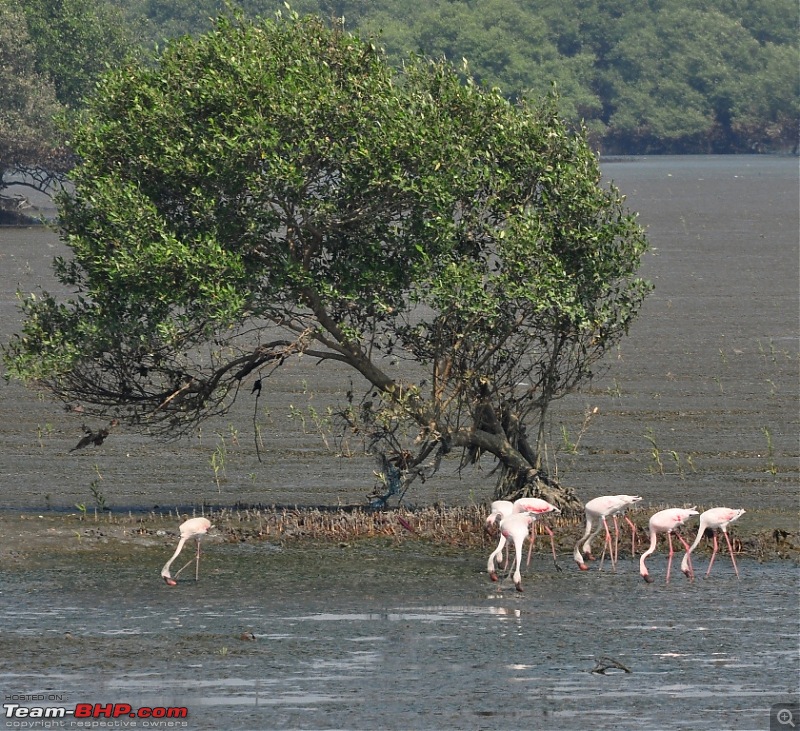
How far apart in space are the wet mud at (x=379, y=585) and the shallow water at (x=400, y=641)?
0.04 m

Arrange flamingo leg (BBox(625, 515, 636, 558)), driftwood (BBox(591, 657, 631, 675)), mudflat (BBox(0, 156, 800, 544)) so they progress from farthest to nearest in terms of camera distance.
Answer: mudflat (BBox(0, 156, 800, 544))
flamingo leg (BBox(625, 515, 636, 558))
driftwood (BBox(591, 657, 631, 675))

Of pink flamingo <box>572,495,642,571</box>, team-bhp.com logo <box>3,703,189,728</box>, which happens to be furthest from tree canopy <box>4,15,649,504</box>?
team-bhp.com logo <box>3,703,189,728</box>

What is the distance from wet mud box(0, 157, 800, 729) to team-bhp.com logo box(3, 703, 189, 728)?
15cm

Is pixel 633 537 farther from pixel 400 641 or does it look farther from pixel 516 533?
pixel 400 641

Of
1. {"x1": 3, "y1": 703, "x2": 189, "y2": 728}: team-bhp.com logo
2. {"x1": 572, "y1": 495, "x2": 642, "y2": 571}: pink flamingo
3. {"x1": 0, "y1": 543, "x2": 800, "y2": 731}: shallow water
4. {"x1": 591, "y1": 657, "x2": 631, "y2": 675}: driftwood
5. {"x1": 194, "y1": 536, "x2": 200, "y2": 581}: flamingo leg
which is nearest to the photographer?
{"x1": 3, "y1": 703, "x2": 189, "y2": 728}: team-bhp.com logo

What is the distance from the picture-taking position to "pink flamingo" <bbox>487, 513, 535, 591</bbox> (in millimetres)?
19156

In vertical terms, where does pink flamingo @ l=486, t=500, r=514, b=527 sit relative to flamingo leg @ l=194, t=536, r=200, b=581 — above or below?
above

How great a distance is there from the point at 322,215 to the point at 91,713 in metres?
8.71

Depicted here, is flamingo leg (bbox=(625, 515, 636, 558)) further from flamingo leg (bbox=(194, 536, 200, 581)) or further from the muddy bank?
flamingo leg (bbox=(194, 536, 200, 581))

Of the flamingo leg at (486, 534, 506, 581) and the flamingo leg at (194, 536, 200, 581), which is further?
the flamingo leg at (194, 536, 200, 581)

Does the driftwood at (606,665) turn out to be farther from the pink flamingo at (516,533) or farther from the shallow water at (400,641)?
the pink flamingo at (516,533)

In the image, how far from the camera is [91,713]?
1453 centimetres

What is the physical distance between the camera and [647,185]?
5098 inches

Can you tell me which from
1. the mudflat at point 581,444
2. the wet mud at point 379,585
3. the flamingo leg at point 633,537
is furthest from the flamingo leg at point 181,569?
the flamingo leg at point 633,537
